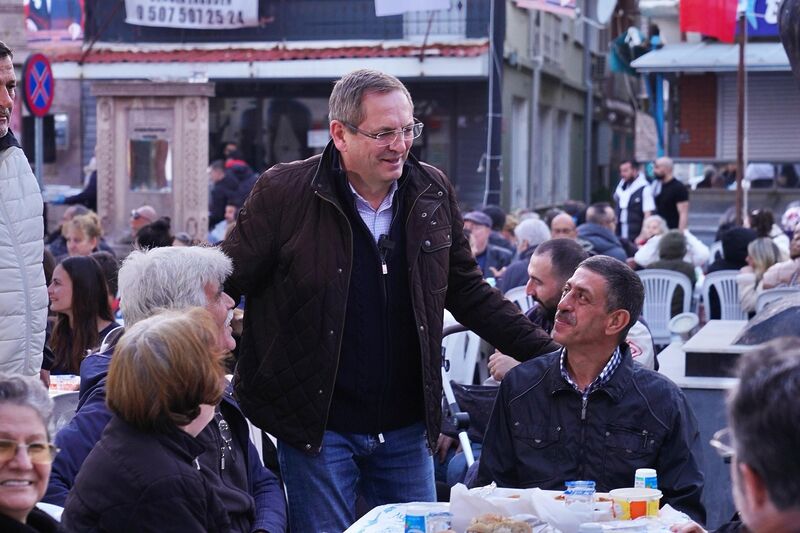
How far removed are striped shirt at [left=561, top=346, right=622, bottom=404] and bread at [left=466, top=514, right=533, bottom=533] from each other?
1045mm

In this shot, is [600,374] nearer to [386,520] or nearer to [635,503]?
[635,503]

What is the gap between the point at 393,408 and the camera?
4551 mm

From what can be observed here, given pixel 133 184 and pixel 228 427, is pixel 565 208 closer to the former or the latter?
pixel 133 184

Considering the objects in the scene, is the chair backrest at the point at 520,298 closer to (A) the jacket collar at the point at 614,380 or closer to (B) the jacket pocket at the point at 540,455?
(A) the jacket collar at the point at 614,380

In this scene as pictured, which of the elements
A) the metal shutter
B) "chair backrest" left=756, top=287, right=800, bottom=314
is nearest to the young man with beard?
the metal shutter

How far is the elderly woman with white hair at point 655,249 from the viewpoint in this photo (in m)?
13.1

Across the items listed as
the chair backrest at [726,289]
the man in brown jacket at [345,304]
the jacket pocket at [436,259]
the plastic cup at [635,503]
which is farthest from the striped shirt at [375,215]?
the chair backrest at [726,289]

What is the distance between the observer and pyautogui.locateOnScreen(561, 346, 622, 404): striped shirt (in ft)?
14.9

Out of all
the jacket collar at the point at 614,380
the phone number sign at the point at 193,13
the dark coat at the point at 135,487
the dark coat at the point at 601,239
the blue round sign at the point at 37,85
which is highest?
the phone number sign at the point at 193,13

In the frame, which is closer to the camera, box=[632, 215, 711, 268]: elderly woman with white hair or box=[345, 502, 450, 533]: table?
box=[345, 502, 450, 533]: table

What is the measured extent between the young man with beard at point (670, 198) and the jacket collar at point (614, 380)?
13029 millimetres

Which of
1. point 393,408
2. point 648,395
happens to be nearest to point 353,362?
point 393,408

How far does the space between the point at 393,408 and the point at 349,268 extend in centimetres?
51

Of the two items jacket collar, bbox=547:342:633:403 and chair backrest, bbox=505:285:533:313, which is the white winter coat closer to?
jacket collar, bbox=547:342:633:403
